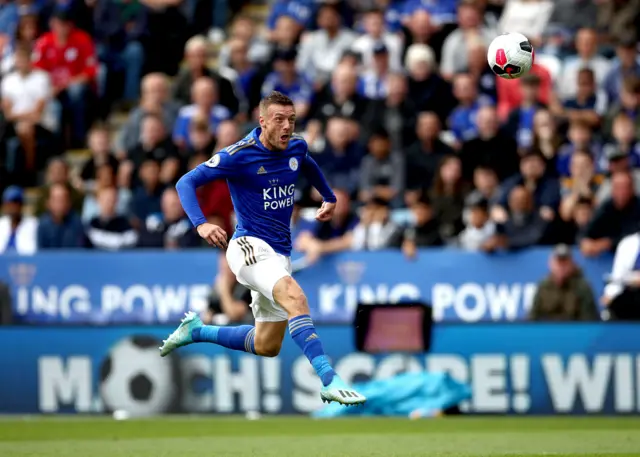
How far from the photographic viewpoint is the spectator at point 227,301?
1655 centimetres

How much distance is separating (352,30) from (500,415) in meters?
7.67

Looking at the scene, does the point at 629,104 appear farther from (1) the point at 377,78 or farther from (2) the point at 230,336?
(2) the point at 230,336

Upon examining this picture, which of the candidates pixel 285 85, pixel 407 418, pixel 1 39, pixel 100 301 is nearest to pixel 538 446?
pixel 407 418

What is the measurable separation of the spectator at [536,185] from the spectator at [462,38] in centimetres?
277

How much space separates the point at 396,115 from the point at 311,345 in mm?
8581

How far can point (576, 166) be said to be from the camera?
17219mm

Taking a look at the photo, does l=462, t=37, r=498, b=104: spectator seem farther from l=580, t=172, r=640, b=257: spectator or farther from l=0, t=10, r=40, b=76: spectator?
l=0, t=10, r=40, b=76: spectator

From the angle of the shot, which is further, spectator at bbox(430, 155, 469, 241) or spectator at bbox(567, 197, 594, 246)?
spectator at bbox(430, 155, 469, 241)

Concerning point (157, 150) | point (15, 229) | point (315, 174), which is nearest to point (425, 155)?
point (157, 150)

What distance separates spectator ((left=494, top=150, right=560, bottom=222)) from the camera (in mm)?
17188

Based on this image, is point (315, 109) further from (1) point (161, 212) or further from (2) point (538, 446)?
(2) point (538, 446)

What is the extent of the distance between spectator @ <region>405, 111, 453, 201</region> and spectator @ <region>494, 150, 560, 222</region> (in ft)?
3.75

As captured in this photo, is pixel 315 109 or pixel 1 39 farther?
pixel 1 39

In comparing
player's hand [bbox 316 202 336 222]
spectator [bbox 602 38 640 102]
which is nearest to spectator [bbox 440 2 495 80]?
spectator [bbox 602 38 640 102]
